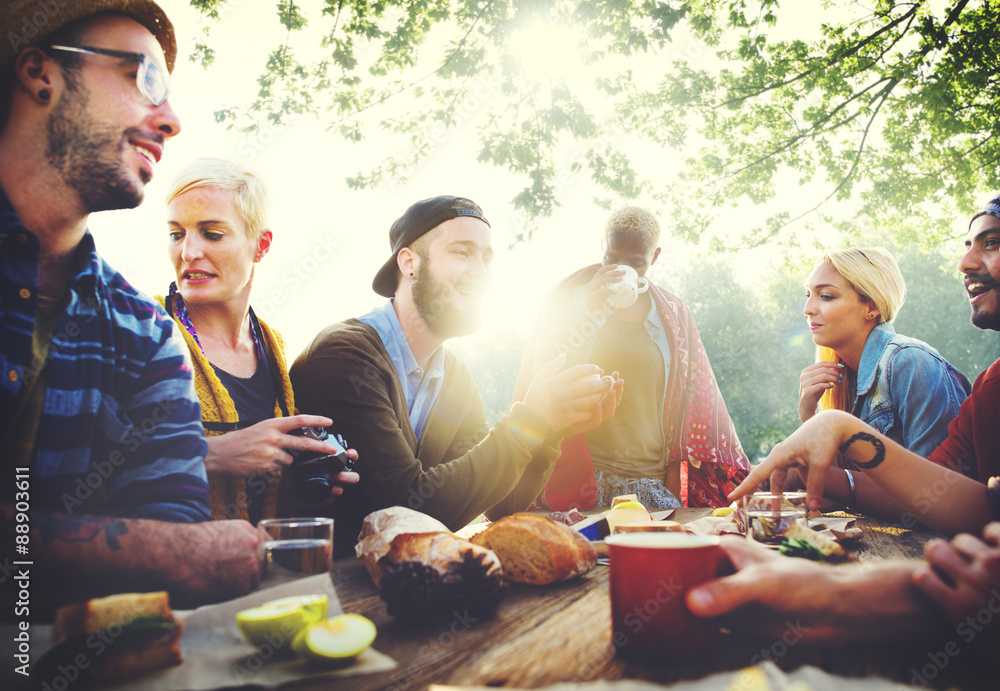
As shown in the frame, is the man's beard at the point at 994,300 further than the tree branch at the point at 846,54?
No

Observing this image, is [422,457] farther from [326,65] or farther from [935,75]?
[935,75]

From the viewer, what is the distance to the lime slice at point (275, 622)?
0.95 m

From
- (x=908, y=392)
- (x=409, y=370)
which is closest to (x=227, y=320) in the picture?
(x=409, y=370)

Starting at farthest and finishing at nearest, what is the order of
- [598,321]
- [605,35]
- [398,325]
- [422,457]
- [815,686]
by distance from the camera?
[605,35] < [598,321] < [398,325] < [422,457] < [815,686]

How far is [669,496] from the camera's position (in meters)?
3.67

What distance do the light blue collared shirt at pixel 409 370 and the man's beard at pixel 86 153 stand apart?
4.24 feet

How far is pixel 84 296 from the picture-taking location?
1536 mm

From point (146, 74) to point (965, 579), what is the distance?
222 cm

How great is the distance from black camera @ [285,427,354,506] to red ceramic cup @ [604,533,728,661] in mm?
1205

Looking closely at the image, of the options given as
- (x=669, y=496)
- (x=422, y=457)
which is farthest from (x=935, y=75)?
(x=422, y=457)

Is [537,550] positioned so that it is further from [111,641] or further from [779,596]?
[111,641]

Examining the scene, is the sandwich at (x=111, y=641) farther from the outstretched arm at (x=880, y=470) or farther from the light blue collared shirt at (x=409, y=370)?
the light blue collared shirt at (x=409, y=370)

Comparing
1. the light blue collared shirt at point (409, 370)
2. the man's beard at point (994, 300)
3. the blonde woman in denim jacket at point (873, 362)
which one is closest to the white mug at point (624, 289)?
the blonde woman in denim jacket at point (873, 362)

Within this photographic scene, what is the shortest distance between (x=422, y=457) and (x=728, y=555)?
69.9 inches
